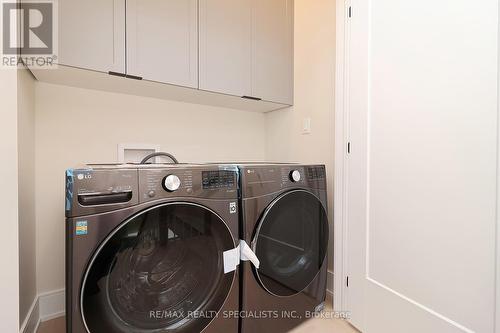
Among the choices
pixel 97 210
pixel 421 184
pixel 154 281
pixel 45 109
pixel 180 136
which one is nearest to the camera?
pixel 97 210

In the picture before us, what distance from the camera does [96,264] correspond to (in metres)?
0.78

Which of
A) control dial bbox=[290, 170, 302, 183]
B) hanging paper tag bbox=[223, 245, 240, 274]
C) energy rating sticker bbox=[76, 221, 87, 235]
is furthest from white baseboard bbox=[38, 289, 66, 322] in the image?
control dial bbox=[290, 170, 302, 183]

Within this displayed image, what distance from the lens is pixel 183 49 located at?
1.44 m

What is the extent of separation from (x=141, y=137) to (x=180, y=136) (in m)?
0.28

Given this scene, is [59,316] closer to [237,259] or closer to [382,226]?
[237,259]

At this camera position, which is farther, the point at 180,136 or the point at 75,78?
the point at 180,136

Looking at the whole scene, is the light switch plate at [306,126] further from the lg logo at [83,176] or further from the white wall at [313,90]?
the lg logo at [83,176]

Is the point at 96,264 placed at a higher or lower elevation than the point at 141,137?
lower

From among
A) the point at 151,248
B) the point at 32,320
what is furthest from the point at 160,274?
the point at 32,320

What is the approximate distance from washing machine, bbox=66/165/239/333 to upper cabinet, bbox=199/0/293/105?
0.82 metres

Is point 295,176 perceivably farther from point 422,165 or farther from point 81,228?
point 81,228

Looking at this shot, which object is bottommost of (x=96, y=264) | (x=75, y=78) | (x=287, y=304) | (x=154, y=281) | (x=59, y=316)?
(x=59, y=316)

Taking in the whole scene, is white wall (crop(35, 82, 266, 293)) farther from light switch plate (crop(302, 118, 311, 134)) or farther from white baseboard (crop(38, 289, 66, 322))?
light switch plate (crop(302, 118, 311, 134))

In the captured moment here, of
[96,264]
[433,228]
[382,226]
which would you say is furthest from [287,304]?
[96,264]
